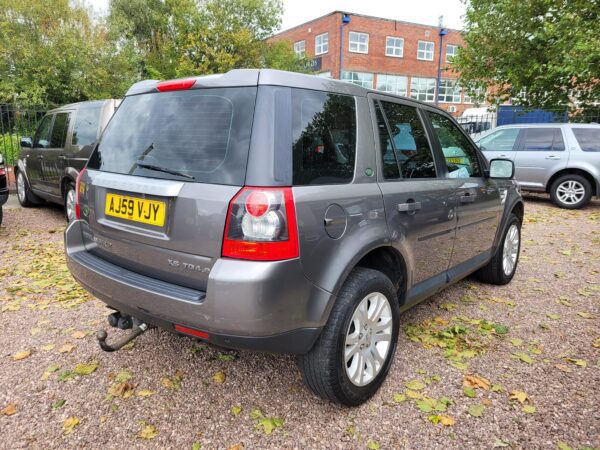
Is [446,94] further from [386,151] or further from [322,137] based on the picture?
[322,137]

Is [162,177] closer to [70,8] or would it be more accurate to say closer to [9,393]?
[9,393]

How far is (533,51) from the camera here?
44.6 ft

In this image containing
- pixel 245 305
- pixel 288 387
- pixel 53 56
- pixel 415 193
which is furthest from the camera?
pixel 53 56

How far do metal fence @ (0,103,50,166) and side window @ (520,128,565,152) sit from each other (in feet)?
37.4

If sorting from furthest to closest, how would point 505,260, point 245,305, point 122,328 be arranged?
point 505,260
point 122,328
point 245,305

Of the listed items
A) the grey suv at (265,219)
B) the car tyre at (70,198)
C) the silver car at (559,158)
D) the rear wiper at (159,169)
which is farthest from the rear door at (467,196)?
the silver car at (559,158)

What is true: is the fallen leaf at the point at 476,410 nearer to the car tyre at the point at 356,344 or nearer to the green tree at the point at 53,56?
the car tyre at the point at 356,344

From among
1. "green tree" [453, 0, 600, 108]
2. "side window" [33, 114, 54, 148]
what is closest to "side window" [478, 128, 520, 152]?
"green tree" [453, 0, 600, 108]

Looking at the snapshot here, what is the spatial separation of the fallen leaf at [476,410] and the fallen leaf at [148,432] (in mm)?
1752

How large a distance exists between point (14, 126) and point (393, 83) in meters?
34.4

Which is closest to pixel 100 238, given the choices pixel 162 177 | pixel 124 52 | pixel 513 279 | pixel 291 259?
pixel 162 177

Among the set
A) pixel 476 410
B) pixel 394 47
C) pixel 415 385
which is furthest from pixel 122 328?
pixel 394 47

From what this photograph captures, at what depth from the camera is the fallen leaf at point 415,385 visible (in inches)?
107

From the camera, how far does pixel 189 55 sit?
82.6 feet
